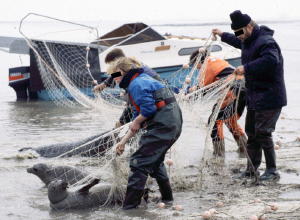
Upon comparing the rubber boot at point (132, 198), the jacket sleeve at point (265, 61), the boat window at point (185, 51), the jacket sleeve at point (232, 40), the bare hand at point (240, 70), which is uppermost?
the jacket sleeve at point (232, 40)

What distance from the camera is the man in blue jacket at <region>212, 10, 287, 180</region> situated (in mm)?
5965

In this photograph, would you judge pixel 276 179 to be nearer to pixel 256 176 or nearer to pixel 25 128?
pixel 256 176

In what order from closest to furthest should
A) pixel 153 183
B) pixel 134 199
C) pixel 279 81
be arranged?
pixel 134 199 → pixel 279 81 → pixel 153 183

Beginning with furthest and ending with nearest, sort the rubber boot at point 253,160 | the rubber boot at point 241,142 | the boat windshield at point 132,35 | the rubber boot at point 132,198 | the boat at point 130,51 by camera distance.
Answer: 1. the boat windshield at point 132,35
2. the boat at point 130,51
3. the rubber boot at point 241,142
4. the rubber boot at point 253,160
5. the rubber boot at point 132,198

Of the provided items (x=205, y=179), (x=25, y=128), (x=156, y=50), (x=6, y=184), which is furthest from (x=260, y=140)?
(x=156, y=50)

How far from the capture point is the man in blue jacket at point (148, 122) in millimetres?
5309

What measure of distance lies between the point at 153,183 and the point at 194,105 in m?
1.03

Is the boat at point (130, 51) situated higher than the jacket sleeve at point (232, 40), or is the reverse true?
the jacket sleeve at point (232, 40)

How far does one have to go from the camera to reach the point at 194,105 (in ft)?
22.3

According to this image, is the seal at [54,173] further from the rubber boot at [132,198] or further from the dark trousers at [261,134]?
the dark trousers at [261,134]

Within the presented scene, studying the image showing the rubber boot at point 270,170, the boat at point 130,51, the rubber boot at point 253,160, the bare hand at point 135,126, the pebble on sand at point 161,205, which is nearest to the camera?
the bare hand at point 135,126

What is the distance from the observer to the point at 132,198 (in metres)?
5.50

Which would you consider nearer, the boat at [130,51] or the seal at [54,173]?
the seal at [54,173]

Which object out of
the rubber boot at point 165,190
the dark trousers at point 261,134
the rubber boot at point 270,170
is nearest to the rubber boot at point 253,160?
the dark trousers at point 261,134
